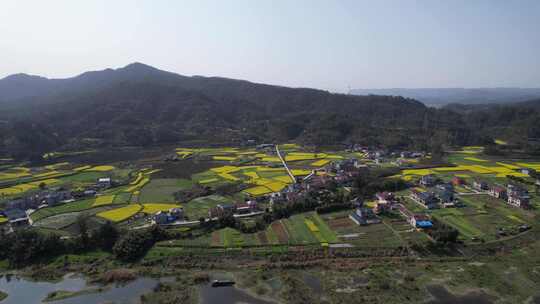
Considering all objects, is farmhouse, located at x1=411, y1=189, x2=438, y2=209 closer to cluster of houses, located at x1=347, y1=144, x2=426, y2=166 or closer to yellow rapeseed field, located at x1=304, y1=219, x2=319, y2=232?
yellow rapeseed field, located at x1=304, y1=219, x2=319, y2=232

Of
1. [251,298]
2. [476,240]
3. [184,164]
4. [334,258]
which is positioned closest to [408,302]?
[334,258]

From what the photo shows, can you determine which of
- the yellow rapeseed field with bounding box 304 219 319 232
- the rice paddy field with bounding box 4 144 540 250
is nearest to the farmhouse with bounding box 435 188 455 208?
the rice paddy field with bounding box 4 144 540 250

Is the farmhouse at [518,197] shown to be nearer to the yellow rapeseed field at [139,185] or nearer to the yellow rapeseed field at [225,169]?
the yellow rapeseed field at [225,169]

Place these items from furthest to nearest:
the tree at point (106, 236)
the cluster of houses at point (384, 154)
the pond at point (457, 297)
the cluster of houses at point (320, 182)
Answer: the cluster of houses at point (384, 154), the cluster of houses at point (320, 182), the tree at point (106, 236), the pond at point (457, 297)

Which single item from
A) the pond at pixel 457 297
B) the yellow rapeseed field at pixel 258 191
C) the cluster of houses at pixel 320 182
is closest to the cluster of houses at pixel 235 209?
the cluster of houses at pixel 320 182

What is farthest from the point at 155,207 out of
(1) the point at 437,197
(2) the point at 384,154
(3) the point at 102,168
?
(2) the point at 384,154

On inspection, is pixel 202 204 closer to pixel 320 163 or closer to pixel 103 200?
pixel 103 200

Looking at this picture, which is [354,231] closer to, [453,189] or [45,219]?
[453,189]
